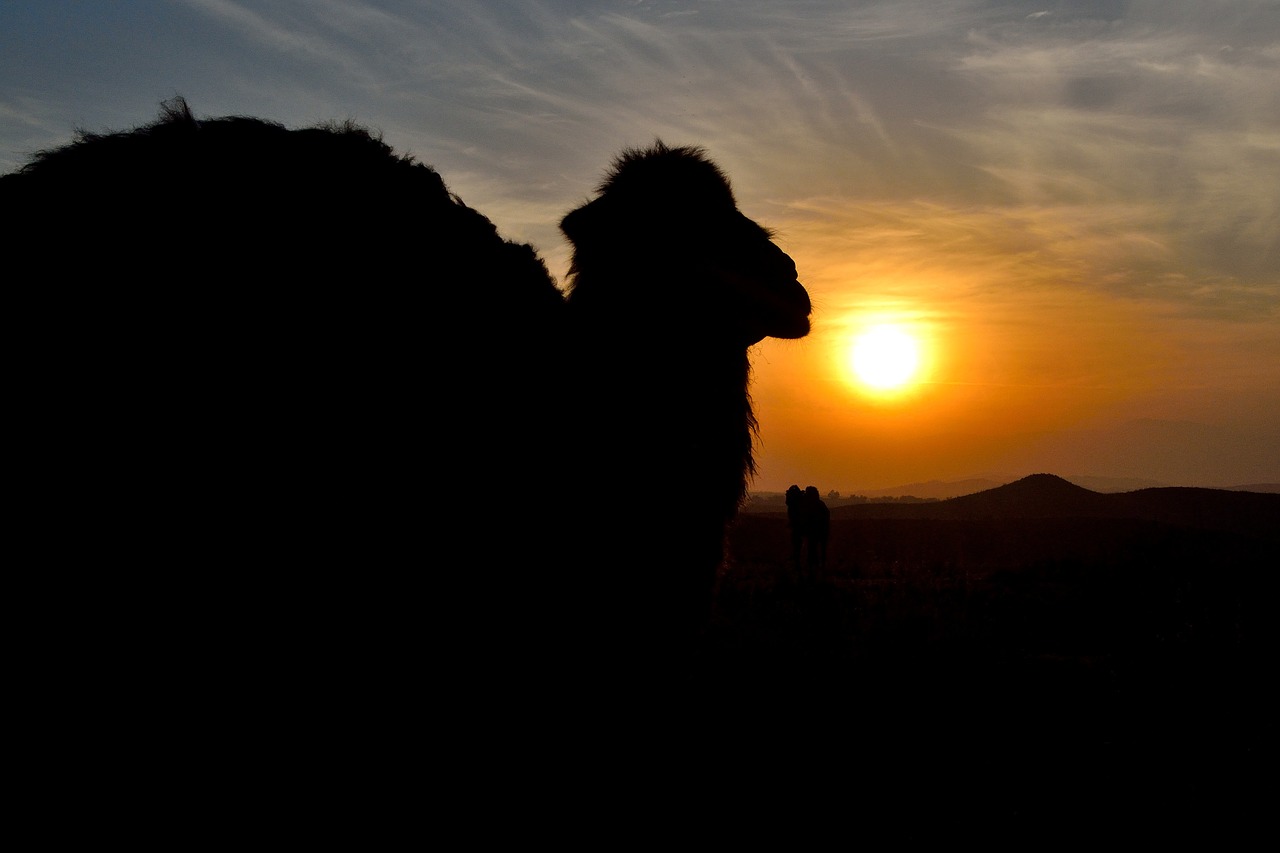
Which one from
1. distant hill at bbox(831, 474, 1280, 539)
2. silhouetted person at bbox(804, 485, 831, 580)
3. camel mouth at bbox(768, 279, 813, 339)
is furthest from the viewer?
distant hill at bbox(831, 474, 1280, 539)

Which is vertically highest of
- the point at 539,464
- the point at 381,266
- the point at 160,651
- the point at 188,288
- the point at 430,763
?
the point at 381,266

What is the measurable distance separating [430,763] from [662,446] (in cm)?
128

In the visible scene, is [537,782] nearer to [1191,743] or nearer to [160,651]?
[160,651]

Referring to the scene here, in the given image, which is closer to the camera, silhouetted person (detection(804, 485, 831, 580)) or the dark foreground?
the dark foreground

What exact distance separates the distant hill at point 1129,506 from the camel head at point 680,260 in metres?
31.4

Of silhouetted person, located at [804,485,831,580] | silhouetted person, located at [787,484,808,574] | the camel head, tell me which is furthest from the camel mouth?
silhouetted person, located at [787,484,808,574]

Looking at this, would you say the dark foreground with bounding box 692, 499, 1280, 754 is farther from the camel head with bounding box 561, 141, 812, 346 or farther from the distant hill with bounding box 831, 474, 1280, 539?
the distant hill with bounding box 831, 474, 1280, 539

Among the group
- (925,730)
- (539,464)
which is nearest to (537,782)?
(539,464)

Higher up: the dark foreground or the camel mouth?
the camel mouth

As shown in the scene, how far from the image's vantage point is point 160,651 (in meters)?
1.64

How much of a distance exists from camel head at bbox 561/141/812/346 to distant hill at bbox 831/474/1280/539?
31.4 meters

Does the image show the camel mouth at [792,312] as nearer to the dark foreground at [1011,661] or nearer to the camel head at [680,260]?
the camel head at [680,260]

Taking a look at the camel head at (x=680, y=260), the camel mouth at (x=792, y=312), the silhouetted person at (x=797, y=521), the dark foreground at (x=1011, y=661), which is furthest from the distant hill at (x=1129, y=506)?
the camel head at (x=680, y=260)

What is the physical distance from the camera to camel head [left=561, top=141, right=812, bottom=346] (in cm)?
306
